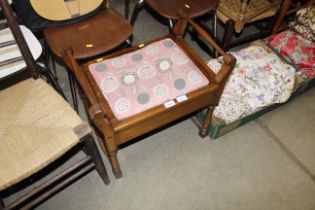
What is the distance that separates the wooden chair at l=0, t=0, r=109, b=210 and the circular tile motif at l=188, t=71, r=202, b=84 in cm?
46

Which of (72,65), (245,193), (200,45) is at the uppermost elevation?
(72,65)

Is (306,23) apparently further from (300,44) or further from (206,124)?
(206,124)

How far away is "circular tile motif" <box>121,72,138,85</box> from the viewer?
43.1 inches

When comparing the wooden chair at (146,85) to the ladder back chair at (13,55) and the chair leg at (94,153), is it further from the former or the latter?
the ladder back chair at (13,55)

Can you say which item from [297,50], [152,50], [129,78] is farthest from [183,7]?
[297,50]

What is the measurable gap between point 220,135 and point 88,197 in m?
0.79

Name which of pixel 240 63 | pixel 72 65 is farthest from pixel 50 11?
pixel 240 63

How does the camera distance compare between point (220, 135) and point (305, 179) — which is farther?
point (220, 135)

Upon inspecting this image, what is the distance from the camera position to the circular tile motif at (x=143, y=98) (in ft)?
3.43

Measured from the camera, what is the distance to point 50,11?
Answer: 4.35ft

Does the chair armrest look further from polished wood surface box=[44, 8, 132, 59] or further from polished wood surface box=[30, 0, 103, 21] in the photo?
polished wood surface box=[30, 0, 103, 21]

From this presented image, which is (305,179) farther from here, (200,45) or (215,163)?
(200,45)

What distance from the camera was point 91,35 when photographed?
1.36 m

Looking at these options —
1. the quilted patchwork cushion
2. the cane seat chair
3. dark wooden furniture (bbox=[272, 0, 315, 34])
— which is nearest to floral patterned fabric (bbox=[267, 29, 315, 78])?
dark wooden furniture (bbox=[272, 0, 315, 34])
